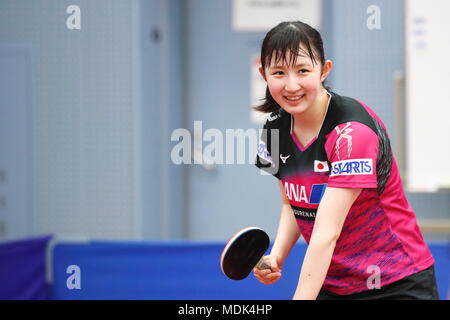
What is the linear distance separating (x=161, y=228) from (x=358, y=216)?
1906mm

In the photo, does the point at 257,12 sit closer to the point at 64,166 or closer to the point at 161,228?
the point at 64,166

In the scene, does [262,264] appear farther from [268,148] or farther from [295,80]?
[295,80]

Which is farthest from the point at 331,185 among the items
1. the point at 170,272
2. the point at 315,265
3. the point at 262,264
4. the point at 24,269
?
the point at 24,269

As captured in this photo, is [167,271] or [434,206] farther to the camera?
[434,206]

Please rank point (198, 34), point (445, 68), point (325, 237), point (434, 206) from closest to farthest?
point (325, 237) → point (445, 68) → point (434, 206) → point (198, 34)

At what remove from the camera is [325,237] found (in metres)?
1.31

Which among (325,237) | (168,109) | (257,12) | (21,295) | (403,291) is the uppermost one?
(257,12)

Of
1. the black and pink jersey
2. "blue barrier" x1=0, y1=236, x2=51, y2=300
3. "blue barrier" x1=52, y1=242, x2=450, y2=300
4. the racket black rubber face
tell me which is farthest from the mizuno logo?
"blue barrier" x1=0, y1=236, x2=51, y2=300

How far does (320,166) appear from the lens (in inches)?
54.7

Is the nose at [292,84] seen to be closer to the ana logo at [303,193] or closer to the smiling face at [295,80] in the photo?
the smiling face at [295,80]

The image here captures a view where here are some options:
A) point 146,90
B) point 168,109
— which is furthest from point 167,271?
point 168,109

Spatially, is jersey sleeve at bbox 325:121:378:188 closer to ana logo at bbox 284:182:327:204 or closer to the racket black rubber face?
ana logo at bbox 284:182:327:204

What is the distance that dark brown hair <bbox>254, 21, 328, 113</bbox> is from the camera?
4.22ft

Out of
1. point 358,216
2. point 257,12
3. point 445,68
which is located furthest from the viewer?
point 445,68
